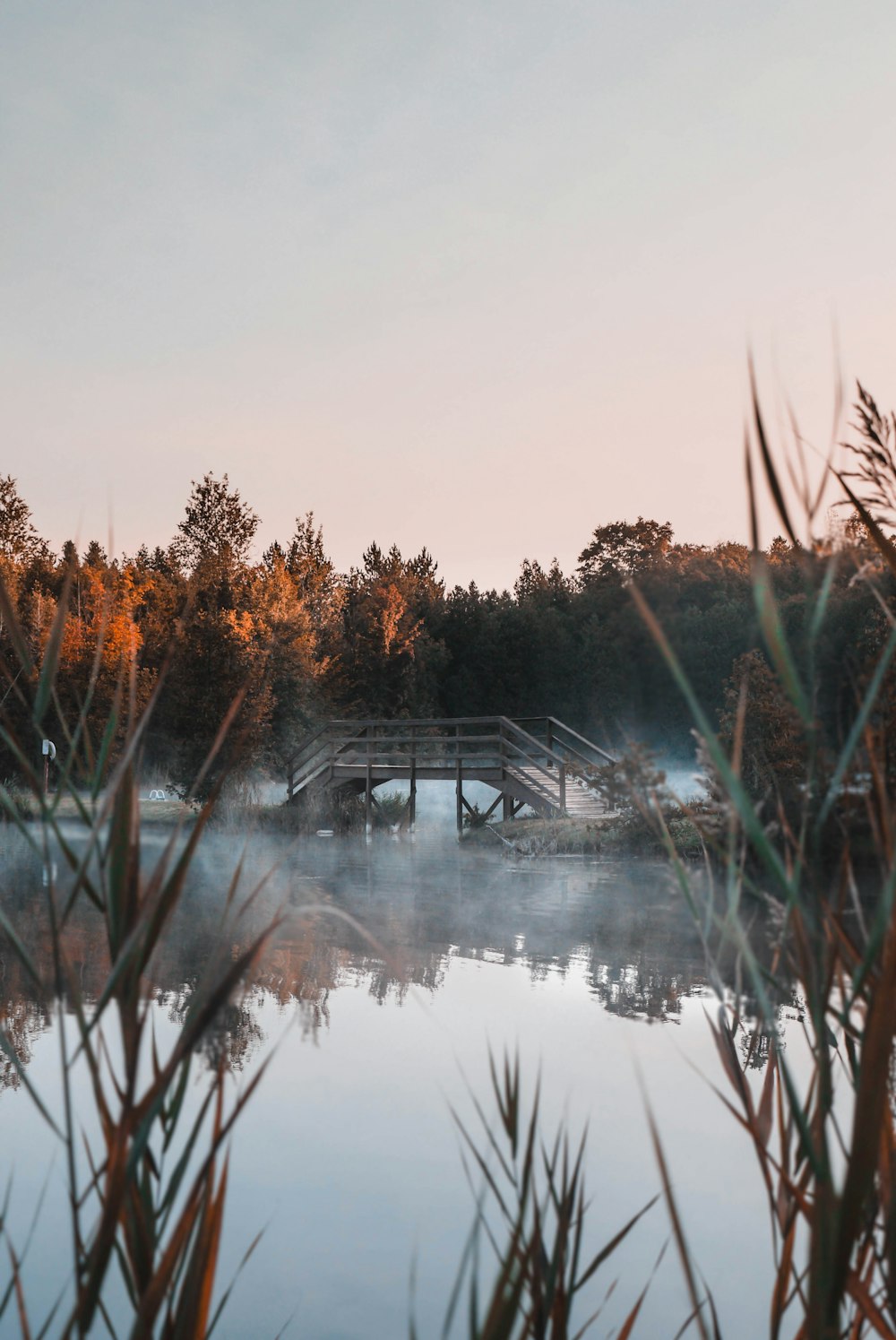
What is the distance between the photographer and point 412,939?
26.3 feet

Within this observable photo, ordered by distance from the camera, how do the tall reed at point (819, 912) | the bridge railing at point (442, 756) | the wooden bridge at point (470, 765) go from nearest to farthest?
the tall reed at point (819, 912) → the wooden bridge at point (470, 765) → the bridge railing at point (442, 756)

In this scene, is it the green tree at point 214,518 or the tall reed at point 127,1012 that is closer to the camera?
the tall reed at point 127,1012

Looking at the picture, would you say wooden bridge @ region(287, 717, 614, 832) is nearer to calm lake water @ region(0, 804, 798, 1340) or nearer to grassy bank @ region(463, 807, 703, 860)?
grassy bank @ region(463, 807, 703, 860)

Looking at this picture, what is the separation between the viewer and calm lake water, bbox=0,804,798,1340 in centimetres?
309

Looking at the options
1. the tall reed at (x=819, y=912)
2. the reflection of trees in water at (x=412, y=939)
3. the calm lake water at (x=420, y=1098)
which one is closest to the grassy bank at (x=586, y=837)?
the reflection of trees in water at (x=412, y=939)

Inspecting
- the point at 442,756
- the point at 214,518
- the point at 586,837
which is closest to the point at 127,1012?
the point at 586,837

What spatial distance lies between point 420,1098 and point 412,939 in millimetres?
3365

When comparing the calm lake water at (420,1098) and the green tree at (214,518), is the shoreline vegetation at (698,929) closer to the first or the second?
the calm lake water at (420,1098)

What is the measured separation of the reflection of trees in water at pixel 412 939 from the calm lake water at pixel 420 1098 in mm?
35

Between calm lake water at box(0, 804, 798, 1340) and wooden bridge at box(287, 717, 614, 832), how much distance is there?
522cm

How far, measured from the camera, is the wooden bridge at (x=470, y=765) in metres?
14.8

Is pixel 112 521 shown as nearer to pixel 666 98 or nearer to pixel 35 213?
pixel 666 98

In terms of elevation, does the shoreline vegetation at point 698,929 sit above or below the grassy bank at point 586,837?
above

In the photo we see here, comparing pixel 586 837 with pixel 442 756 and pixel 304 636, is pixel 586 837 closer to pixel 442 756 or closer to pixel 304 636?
pixel 442 756
